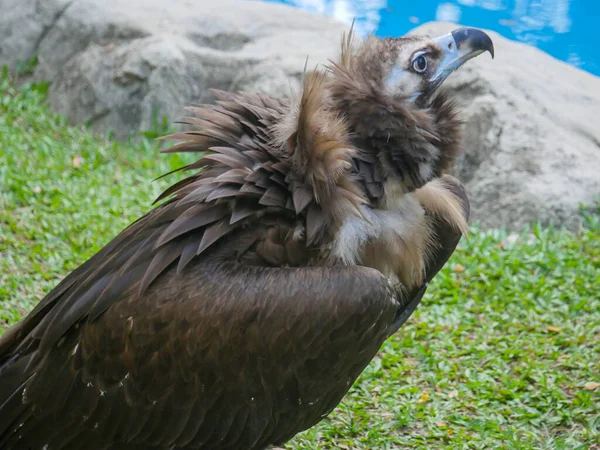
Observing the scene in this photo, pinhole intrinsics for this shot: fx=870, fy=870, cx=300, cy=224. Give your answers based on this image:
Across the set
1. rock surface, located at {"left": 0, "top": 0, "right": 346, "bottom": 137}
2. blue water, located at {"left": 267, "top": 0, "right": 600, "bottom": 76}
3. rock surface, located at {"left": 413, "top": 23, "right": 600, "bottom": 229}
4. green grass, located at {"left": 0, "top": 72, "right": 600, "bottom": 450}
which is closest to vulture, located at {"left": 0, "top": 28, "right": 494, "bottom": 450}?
green grass, located at {"left": 0, "top": 72, "right": 600, "bottom": 450}

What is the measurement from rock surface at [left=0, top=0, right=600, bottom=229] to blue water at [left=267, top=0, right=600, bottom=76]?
226 inches

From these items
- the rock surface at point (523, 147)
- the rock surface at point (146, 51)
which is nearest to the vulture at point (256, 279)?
the rock surface at point (523, 147)

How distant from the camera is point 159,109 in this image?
892 centimetres

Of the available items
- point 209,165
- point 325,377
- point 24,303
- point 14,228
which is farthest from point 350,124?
point 14,228

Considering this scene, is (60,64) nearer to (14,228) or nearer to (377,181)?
(14,228)

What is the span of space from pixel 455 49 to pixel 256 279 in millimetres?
1627

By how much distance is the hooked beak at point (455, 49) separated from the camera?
4359mm

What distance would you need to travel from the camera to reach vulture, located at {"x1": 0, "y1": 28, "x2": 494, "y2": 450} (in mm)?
3668

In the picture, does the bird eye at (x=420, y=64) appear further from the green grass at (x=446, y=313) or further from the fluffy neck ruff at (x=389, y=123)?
the green grass at (x=446, y=313)

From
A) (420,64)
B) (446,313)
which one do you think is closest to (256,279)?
(420,64)

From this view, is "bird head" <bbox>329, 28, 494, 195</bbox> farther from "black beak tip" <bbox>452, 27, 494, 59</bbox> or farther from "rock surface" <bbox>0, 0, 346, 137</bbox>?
"rock surface" <bbox>0, 0, 346, 137</bbox>

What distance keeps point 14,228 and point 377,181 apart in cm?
387

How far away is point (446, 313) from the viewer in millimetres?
6410

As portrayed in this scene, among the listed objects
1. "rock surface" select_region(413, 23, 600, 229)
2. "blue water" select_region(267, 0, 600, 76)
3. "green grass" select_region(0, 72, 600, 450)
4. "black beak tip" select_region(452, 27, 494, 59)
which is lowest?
"green grass" select_region(0, 72, 600, 450)
